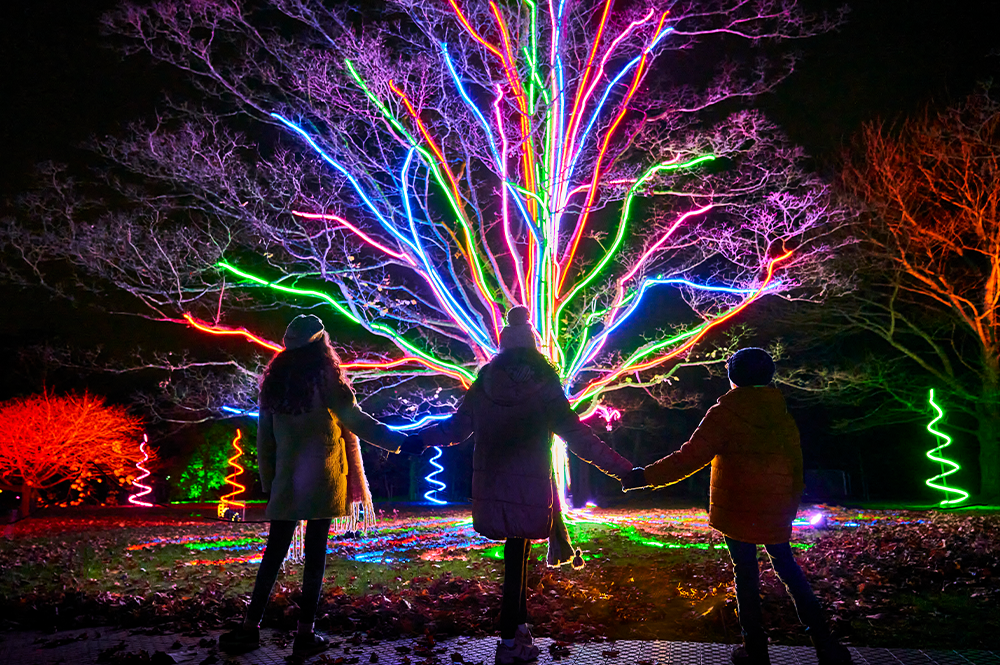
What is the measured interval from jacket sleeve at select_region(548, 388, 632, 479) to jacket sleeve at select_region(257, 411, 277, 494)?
160 centimetres

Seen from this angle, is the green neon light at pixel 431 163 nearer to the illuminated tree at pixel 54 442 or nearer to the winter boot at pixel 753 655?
the winter boot at pixel 753 655

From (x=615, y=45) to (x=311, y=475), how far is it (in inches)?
320

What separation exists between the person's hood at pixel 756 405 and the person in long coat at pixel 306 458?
181 centimetres

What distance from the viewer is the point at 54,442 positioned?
18.6m

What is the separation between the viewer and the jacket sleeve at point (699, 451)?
3537 millimetres

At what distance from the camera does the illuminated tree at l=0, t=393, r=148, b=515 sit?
60.0ft

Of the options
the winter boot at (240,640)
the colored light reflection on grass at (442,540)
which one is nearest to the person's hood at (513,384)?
the winter boot at (240,640)

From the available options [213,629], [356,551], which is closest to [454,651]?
[213,629]

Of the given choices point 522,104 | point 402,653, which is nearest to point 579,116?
point 522,104

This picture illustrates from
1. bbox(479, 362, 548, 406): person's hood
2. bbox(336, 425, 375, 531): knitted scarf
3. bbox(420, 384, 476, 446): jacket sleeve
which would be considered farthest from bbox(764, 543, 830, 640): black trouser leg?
bbox(336, 425, 375, 531): knitted scarf

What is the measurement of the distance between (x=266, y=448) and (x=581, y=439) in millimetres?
1784

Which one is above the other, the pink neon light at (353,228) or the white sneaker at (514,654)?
the pink neon light at (353,228)

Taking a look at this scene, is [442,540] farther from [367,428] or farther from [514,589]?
[514,589]

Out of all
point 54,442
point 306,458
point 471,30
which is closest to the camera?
point 306,458
